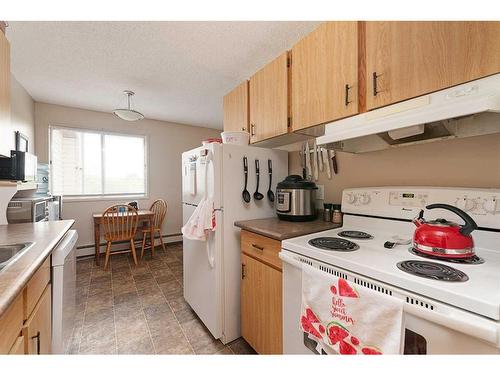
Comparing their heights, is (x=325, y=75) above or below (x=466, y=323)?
above

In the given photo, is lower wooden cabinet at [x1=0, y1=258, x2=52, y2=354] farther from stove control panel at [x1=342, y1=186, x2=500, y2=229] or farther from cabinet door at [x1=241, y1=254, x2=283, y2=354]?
stove control panel at [x1=342, y1=186, x2=500, y2=229]

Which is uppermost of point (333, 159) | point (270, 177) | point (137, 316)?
point (333, 159)

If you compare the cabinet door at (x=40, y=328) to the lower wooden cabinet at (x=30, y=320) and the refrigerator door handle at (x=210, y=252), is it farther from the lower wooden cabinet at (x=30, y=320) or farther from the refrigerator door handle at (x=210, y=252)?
the refrigerator door handle at (x=210, y=252)

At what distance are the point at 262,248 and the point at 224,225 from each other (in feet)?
1.15

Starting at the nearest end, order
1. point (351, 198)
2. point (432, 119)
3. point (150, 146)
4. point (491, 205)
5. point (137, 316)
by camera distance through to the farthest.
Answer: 1. point (432, 119)
2. point (491, 205)
3. point (351, 198)
4. point (137, 316)
5. point (150, 146)

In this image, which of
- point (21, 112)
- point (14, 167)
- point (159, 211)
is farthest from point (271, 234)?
point (21, 112)

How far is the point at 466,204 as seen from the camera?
38.0 inches

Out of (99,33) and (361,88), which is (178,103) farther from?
(361,88)

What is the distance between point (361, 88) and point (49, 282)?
1.89 meters

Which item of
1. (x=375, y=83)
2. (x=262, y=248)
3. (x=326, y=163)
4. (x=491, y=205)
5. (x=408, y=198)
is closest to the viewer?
(x=491, y=205)

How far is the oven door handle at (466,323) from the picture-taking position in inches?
19.7

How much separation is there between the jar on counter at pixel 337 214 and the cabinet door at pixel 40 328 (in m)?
1.58

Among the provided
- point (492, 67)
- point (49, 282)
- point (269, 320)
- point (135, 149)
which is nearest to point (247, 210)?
point (269, 320)

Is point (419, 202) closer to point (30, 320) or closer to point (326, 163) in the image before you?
point (326, 163)
